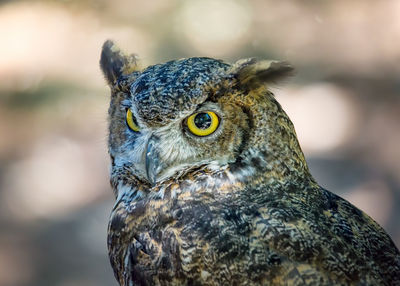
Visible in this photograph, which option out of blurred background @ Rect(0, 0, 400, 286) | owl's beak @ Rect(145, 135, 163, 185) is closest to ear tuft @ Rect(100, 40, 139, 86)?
owl's beak @ Rect(145, 135, 163, 185)

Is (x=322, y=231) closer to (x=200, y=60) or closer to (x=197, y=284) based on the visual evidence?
(x=197, y=284)

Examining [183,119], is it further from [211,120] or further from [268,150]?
[268,150]

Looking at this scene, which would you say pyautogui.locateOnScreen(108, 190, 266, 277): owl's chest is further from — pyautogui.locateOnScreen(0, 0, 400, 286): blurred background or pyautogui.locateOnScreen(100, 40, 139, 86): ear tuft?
pyautogui.locateOnScreen(0, 0, 400, 286): blurred background

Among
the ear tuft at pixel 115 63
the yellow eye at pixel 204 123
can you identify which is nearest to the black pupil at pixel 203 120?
the yellow eye at pixel 204 123

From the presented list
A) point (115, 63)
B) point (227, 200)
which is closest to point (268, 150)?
point (227, 200)

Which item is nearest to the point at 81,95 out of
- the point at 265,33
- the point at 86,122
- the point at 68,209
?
the point at 86,122

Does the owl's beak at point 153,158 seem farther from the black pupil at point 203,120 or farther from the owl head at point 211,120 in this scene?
the black pupil at point 203,120
